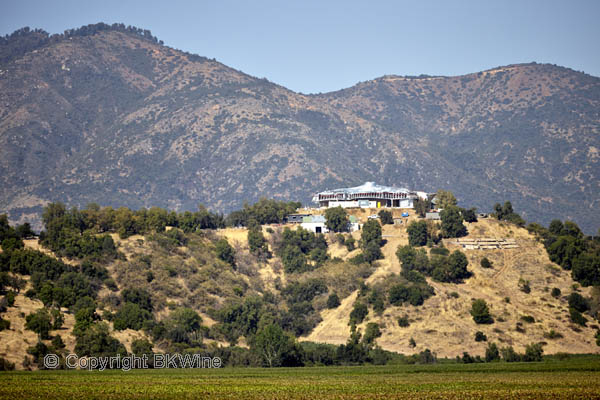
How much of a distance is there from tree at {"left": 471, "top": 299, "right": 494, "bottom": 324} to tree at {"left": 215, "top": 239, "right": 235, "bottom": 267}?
159 ft

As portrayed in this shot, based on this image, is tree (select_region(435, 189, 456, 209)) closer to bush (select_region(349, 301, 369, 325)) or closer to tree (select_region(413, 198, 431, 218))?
tree (select_region(413, 198, 431, 218))

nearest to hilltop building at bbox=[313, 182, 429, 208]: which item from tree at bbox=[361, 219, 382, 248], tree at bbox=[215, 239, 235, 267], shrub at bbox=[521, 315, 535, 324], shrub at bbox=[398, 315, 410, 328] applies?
tree at bbox=[361, 219, 382, 248]

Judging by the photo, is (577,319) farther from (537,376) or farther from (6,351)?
(6,351)

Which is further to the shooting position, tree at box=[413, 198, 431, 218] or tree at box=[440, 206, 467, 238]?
tree at box=[413, 198, 431, 218]

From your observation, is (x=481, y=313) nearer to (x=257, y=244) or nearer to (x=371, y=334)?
(x=371, y=334)

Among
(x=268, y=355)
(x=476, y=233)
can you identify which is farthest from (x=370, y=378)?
(x=476, y=233)

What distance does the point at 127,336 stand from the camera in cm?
10644

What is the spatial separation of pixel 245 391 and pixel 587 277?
87719 mm

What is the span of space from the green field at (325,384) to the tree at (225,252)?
226 feet

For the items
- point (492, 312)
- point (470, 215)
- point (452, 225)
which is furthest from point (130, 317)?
point (470, 215)

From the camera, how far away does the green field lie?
53.8 m

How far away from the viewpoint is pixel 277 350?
97312 millimetres

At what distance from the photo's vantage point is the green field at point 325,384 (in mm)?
53750

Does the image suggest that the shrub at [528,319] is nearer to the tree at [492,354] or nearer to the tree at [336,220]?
the tree at [492,354]
